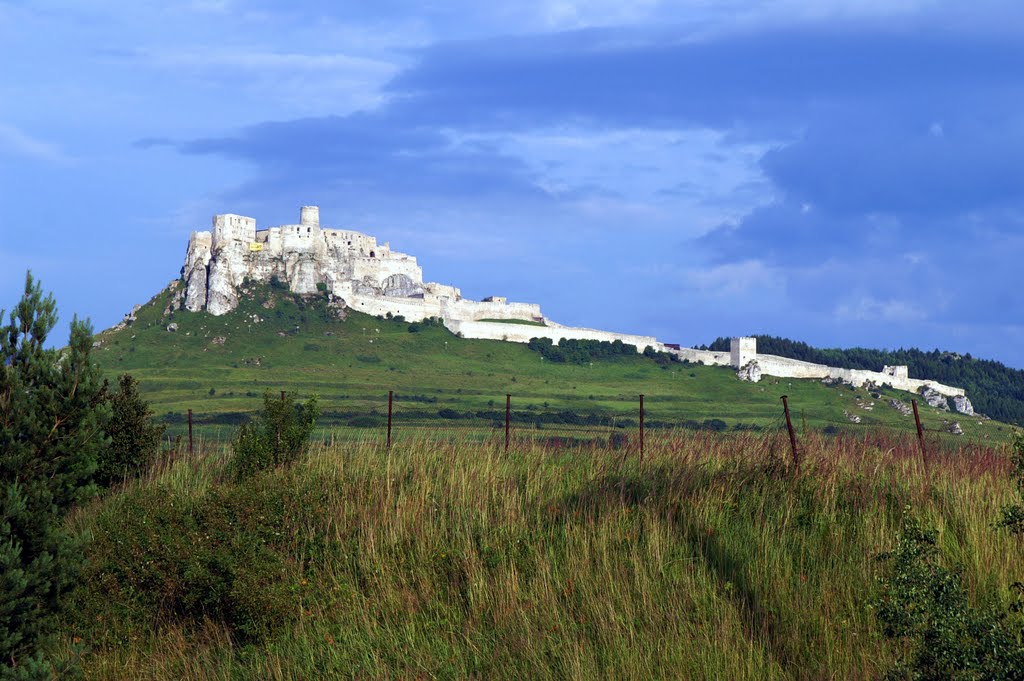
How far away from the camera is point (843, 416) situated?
137m

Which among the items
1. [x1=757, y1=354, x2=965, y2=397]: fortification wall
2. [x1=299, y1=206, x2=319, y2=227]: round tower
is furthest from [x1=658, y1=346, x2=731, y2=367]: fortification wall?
[x1=299, y1=206, x2=319, y2=227]: round tower

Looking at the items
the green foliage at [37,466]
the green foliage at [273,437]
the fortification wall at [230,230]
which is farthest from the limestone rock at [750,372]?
the green foliage at [37,466]

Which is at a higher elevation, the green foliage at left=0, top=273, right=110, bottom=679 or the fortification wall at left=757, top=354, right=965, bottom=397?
the fortification wall at left=757, top=354, right=965, bottom=397

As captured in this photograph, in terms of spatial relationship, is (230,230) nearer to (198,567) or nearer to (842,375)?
(842,375)

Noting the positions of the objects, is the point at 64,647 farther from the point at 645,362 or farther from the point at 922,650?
the point at 645,362

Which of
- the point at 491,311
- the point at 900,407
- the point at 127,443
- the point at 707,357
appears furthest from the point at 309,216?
the point at 127,443

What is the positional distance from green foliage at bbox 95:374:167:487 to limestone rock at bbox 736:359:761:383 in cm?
15234

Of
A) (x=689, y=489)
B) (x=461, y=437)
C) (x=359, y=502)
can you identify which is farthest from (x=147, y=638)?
(x=689, y=489)

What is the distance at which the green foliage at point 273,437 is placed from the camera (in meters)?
15.5

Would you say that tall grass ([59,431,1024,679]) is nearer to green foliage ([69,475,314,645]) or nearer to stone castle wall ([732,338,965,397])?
green foliage ([69,475,314,645])

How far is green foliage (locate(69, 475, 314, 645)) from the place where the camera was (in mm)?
11602

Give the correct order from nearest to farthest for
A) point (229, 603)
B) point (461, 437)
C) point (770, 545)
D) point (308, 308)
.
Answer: point (770, 545) < point (229, 603) < point (461, 437) < point (308, 308)

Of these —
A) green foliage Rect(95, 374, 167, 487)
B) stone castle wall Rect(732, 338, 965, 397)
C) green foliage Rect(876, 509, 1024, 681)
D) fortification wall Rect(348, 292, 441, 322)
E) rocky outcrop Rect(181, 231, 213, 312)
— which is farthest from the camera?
fortification wall Rect(348, 292, 441, 322)

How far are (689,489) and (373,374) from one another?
136m
